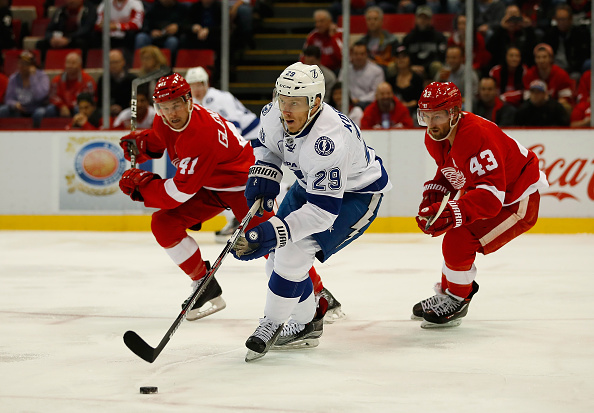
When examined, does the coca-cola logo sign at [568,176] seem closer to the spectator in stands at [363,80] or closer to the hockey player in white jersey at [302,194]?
the spectator in stands at [363,80]

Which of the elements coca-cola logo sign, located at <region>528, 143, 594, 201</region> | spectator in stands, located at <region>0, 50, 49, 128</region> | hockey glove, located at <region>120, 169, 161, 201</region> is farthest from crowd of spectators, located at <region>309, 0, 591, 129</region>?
hockey glove, located at <region>120, 169, 161, 201</region>

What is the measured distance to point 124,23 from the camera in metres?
9.16

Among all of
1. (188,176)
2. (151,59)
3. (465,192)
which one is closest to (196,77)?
(151,59)

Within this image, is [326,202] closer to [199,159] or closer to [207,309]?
[199,159]

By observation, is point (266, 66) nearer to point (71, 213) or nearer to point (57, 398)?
point (71, 213)

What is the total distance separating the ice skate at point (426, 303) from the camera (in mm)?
3859

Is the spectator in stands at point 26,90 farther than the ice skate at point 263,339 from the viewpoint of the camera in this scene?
Yes

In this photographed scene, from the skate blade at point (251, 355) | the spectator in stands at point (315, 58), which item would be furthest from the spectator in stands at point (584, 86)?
the skate blade at point (251, 355)

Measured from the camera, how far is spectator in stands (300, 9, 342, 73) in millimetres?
8578

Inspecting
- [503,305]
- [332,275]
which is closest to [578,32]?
[332,275]

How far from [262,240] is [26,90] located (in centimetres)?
657

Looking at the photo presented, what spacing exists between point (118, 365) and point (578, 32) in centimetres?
609

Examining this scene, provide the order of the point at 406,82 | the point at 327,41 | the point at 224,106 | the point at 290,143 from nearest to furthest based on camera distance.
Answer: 1. the point at 290,143
2. the point at 224,106
3. the point at 406,82
4. the point at 327,41

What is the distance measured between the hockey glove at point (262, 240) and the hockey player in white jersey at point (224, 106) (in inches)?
169
